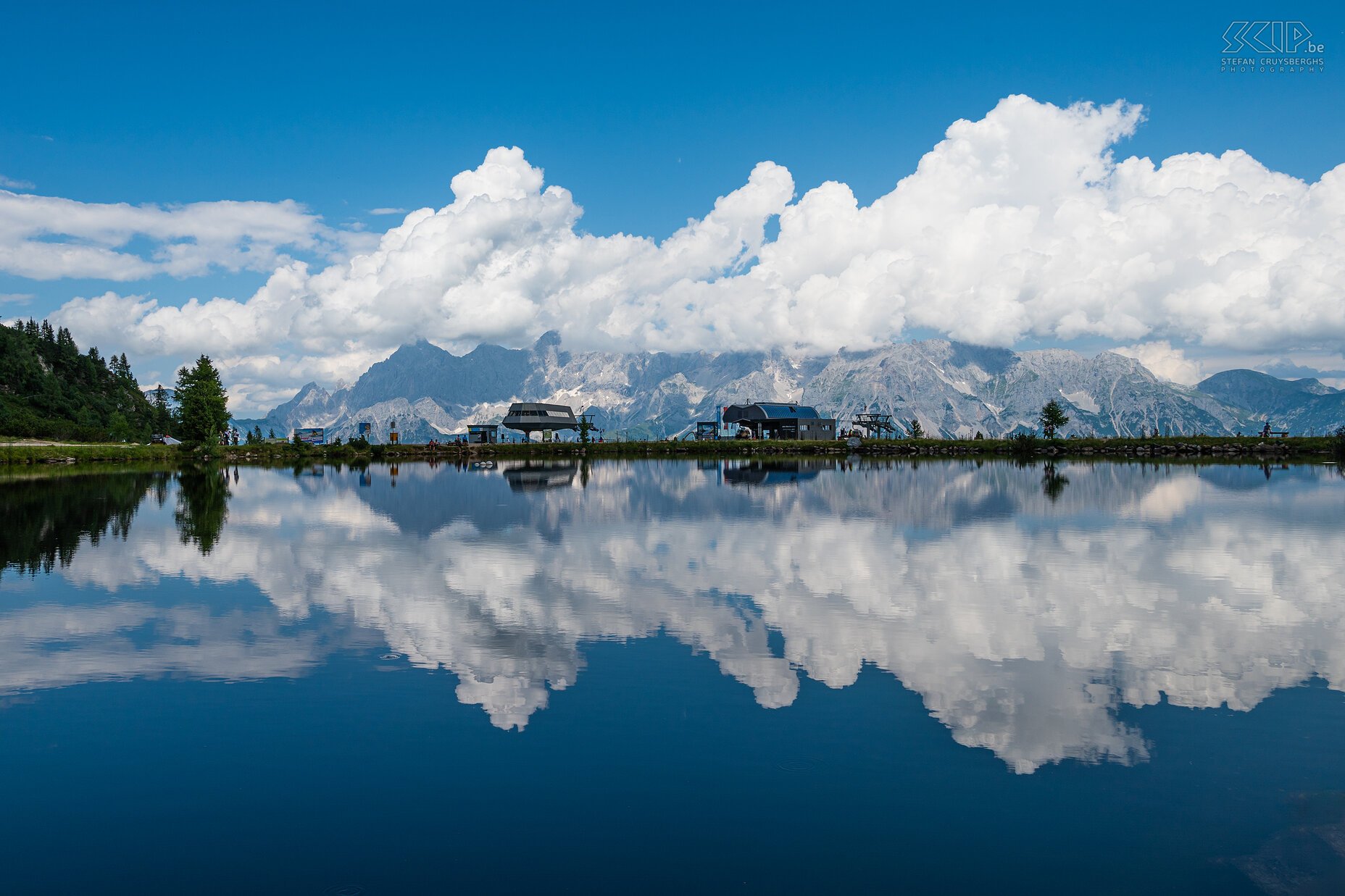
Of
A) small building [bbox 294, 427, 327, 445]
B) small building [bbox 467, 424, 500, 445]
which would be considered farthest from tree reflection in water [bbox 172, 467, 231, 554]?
small building [bbox 467, 424, 500, 445]

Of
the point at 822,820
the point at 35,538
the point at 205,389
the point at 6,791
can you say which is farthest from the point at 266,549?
the point at 205,389

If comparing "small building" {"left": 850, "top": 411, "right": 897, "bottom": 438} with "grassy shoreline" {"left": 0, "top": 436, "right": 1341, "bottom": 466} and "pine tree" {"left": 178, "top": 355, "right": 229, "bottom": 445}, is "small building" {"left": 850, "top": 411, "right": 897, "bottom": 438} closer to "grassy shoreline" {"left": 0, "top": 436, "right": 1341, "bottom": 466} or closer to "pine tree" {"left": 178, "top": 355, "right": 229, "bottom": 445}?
"grassy shoreline" {"left": 0, "top": 436, "right": 1341, "bottom": 466}

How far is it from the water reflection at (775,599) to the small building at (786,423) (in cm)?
14033

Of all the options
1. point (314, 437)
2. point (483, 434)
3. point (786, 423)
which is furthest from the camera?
point (786, 423)

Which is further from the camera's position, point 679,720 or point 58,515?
point 58,515

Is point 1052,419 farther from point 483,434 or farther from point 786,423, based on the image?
point 483,434

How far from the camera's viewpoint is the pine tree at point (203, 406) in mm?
A: 147375

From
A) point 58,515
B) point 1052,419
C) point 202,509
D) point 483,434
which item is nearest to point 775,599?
point 202,509

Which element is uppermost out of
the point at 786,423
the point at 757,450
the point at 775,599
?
the point at 786,423

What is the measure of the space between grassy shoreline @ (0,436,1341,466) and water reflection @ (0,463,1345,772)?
10307 centimetres

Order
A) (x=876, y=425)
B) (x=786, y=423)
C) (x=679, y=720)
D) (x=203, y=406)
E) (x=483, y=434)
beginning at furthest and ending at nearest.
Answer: (x=786, y=423) < (x=876, y=425) < (x=483, y=434) < (x=203, y=406) < (x=679, y=720)

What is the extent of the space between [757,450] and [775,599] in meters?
143

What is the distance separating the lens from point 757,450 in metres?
166

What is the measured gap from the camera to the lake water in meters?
9.94
